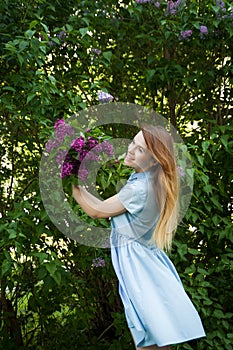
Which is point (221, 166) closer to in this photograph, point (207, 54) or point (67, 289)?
point (207, 54)

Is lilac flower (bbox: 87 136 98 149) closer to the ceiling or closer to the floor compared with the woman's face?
closer to the ceiling

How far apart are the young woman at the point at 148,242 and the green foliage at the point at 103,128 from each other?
0.38m

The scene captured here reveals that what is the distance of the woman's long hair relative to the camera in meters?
2.22

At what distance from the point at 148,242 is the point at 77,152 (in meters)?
0.41

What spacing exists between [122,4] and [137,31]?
0.17 meters

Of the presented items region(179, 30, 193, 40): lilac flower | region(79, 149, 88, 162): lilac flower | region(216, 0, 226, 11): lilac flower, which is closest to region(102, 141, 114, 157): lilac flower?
region(79, 149, 88, 162): lilac flower

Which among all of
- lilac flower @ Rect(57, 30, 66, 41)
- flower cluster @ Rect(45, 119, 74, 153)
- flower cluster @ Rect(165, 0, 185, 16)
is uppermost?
lilac flower @ Rect(57, 30, 66, 41)

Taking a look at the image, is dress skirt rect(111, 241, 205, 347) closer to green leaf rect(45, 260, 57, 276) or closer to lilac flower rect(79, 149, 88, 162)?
lilac flower rect(79, 149, 88, 162)

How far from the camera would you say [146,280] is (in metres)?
2.18

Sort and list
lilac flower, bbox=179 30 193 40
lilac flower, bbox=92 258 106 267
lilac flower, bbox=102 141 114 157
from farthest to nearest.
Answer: lilac flower, bbox=179 30 193 40
lilac flower, bbox=92 258 106 267
lilac flower, bbox=102 141 114 157

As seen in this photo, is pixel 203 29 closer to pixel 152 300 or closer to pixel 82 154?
pixel 82 154

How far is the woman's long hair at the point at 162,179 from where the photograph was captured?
2.22 m

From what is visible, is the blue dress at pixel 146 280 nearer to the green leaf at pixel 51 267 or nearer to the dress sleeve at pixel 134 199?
the dress sleeve at pixel 134 199

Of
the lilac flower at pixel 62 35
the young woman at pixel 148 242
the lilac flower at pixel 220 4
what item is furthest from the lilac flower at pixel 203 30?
the young woman at pixel 148 242
